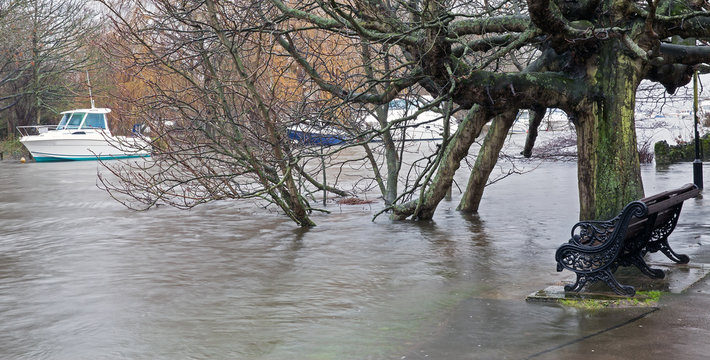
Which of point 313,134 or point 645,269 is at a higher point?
point 313,134

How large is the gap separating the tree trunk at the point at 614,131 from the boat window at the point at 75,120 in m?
42.7

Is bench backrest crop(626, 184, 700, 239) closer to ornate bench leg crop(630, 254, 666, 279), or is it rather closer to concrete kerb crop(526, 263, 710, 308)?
ornate bench leg crop(630, 254, 666, 279)

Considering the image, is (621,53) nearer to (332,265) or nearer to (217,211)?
(332,265)

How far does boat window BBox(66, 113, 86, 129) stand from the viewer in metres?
47.9

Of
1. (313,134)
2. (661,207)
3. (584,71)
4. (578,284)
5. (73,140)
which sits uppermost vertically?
(73,140)

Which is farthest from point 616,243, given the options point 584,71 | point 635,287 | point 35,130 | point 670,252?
point 35,130

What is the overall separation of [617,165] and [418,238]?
14.3 feet

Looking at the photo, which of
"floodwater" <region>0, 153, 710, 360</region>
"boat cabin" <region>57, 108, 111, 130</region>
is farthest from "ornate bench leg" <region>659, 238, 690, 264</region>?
"boat cabin" <region>57, 108, 111, 130</region>

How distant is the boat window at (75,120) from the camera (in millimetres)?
47900

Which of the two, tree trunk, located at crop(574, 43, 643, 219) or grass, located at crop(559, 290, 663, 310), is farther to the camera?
tree trunk, located at crop(574, 43, 643, 219)

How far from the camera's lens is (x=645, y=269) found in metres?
8.34

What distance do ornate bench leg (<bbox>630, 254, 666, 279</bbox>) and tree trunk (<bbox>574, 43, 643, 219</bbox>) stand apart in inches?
55.7

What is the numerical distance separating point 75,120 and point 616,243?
4543 cm

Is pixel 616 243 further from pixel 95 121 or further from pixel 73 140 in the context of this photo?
pixel 95 121
